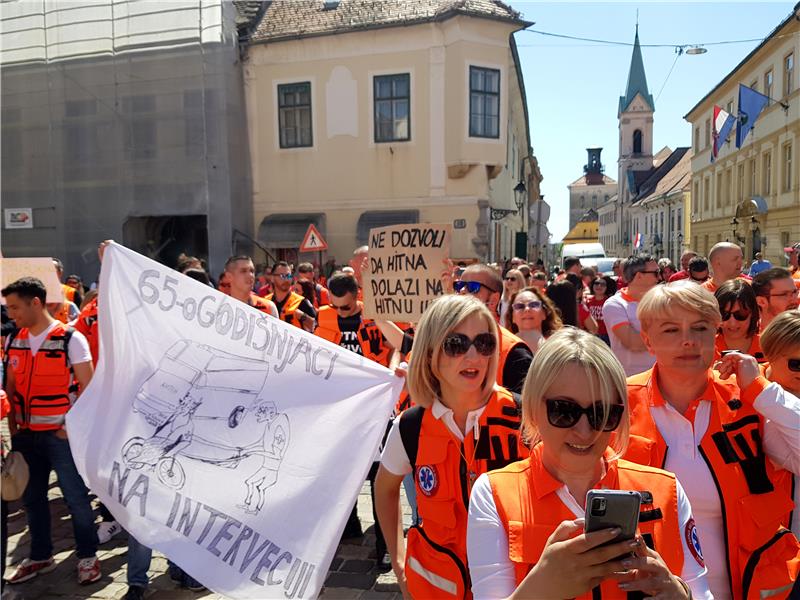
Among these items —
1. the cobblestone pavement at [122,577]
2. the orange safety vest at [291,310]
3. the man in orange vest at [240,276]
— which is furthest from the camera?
the orange safety vest at [291,310]

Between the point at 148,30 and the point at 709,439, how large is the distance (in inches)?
795

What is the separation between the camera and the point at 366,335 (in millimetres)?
4926

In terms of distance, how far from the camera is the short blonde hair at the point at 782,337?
255 centimetres

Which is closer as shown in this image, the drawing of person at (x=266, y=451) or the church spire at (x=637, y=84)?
the drawing of person at (x=266, y=451)

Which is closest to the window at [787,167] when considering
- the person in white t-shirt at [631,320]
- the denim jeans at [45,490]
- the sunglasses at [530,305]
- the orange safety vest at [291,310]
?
the person in white t-shirt at [631,320]

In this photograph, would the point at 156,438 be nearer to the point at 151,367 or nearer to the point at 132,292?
the point at 151,367

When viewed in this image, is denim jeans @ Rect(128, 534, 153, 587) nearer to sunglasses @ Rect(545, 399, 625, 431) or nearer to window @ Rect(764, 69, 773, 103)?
sunglasses @ Rect(545, 399, 625, 431)

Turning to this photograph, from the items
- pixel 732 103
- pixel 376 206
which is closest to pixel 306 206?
pixel 376 206

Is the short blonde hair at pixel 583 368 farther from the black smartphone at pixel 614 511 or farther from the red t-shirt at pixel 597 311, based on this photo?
the red t-shirt at pixel 597 311

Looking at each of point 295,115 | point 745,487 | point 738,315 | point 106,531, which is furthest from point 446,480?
point 295,115

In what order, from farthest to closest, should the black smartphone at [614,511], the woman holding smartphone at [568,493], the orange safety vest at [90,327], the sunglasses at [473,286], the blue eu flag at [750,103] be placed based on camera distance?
the blue eu flag at [750,103] → the orange safety vest at [90,327] → the sunglasses at [473,286] → the woman holding smartphone at [568,493] → the black smartphone at [614,511]

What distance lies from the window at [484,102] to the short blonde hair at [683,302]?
55.2ft

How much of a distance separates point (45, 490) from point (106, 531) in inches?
26.9

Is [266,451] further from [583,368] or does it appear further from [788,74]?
[788,74]
